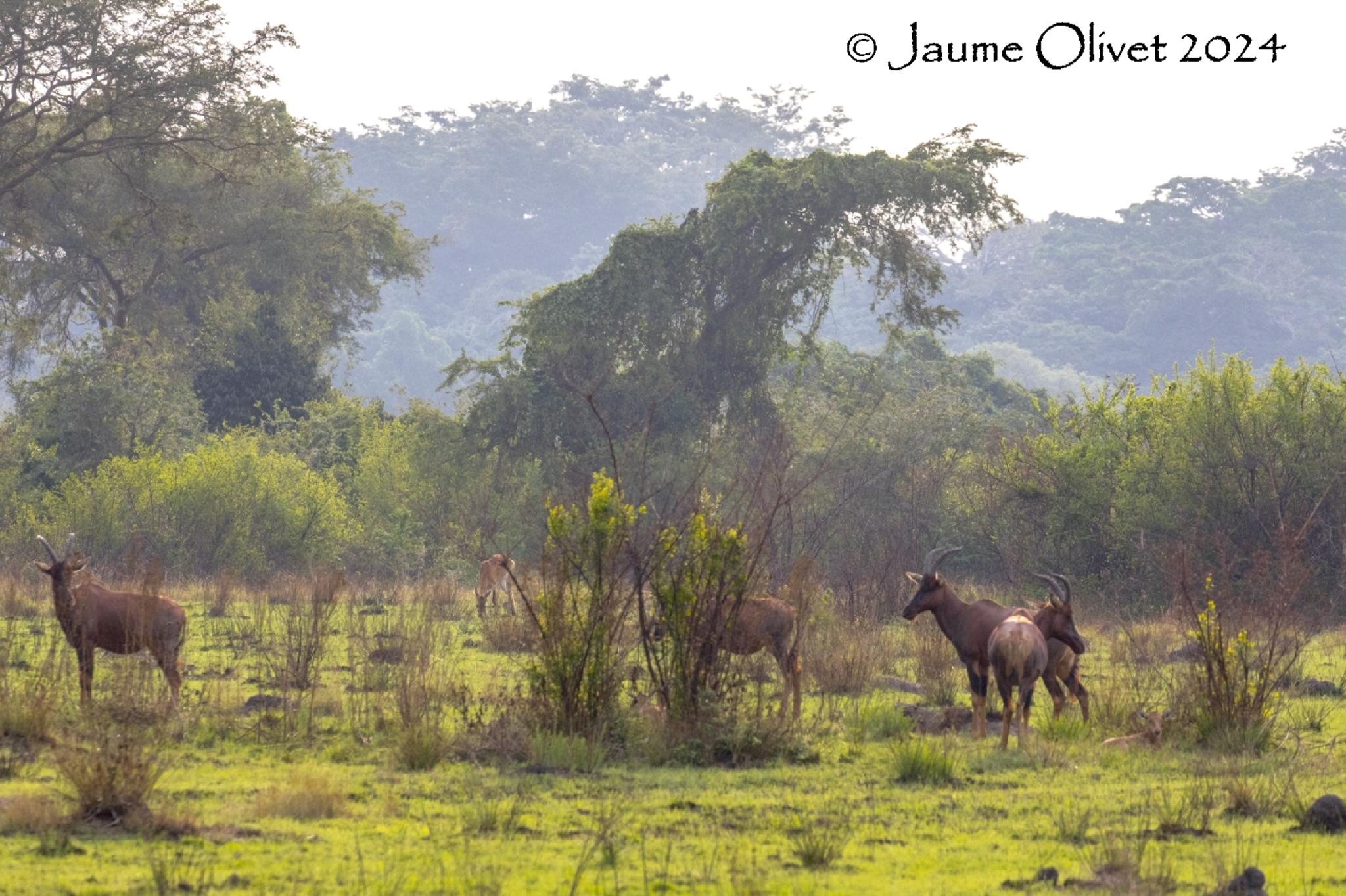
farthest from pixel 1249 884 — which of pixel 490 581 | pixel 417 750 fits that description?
pixel 490 581

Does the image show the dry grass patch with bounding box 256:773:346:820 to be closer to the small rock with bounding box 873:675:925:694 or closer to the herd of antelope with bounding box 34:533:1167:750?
the herd of antelope with bounding box 34:533:1167:750

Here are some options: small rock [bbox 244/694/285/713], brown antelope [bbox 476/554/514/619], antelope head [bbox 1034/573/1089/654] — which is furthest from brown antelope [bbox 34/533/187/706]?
brown antelope [bbox 476/554/514/619]

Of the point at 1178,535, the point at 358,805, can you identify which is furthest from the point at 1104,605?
the point at 358,805

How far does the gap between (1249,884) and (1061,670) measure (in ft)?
17.8

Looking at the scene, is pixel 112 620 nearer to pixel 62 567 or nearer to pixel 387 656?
pixel 62 567

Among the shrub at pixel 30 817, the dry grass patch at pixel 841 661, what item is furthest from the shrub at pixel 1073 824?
the dry grass patch at pixel 841 661

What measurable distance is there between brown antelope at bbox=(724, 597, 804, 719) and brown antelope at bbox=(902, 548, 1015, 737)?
973 millimetres

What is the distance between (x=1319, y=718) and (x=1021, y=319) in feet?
221

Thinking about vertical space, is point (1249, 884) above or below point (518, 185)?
below

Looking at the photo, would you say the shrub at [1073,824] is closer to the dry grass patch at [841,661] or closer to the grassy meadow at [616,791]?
the grassy meadow at [616,791]

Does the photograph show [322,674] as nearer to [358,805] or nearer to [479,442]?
[358,805]

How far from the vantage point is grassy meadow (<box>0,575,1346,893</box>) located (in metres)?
6.99

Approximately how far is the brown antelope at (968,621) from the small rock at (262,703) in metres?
4.84

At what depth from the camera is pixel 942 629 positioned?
12336 millimetres
